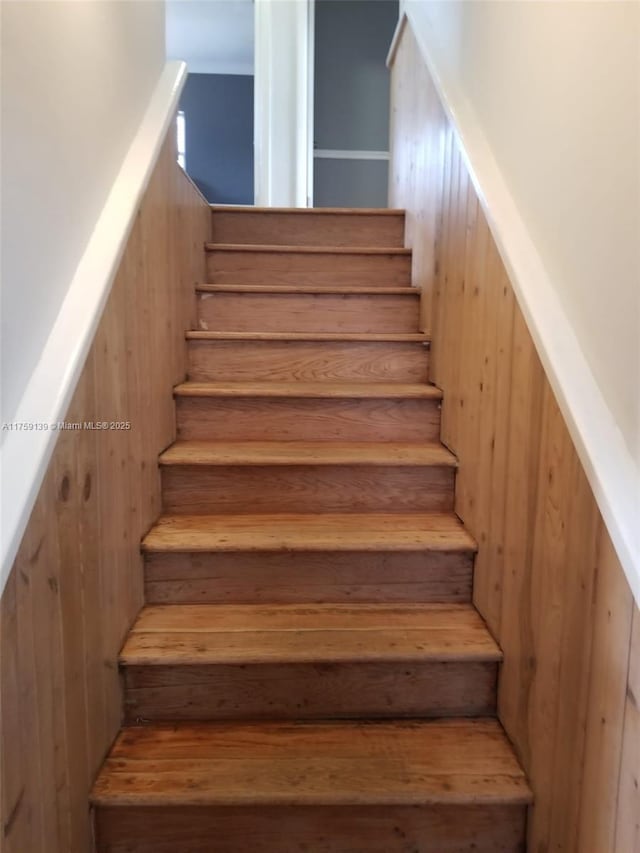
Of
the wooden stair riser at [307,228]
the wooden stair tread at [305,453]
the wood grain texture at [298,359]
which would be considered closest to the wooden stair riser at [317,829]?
the wooden stair tread at [305,453]

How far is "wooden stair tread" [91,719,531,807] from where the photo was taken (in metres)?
1.11

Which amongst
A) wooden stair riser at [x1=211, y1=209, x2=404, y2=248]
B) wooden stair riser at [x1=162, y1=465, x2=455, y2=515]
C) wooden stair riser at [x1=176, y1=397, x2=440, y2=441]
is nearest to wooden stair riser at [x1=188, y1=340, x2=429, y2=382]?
wooden stair riser at [x1=176, y1=397, x2=440, y2=441]

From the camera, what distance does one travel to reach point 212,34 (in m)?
5.05

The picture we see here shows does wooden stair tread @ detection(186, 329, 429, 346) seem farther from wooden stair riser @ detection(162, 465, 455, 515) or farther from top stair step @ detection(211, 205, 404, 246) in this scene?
top stair step @ detection(211, 205, 404, 246)

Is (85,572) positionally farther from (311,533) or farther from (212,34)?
(212,34)

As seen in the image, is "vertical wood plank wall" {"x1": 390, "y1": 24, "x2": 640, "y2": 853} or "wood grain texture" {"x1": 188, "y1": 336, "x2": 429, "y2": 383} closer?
"vertical wood plank wall" {"x1": 390, "y1": 24, "x2": 640, "y2": 853}

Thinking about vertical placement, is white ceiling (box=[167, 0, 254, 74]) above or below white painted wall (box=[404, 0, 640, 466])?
above

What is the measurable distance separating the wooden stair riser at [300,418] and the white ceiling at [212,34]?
4.25m

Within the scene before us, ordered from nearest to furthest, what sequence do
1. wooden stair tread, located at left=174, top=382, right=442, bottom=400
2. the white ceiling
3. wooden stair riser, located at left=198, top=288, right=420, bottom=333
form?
wooden stair tread, located at left=174, top=382, right=442, bottom=400, wooden stair riser, located at left=198, top=288, right=420, bottom=333, the white ceiling

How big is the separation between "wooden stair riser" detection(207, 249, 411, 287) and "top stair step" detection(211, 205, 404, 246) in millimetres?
234

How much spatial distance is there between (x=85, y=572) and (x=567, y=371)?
93 cm

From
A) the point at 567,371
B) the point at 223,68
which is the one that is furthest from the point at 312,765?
the point at 223,68

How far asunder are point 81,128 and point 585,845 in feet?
5.18

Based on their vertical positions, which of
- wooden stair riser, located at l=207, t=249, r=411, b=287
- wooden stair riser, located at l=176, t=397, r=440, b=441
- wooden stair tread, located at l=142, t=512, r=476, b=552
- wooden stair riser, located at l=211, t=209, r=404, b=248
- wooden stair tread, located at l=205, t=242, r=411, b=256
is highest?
wooden stair riser, located at l=211, t=209, r=404, b=248
